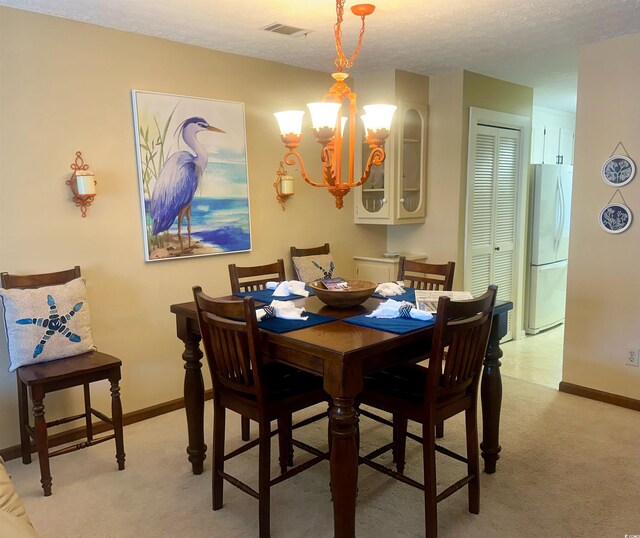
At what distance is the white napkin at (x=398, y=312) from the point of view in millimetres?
2270

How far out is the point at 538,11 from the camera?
2.84 m

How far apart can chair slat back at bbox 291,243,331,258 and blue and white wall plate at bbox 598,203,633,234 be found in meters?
1.96

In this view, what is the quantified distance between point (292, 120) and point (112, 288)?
158cm

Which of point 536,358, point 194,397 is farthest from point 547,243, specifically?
point 194,397

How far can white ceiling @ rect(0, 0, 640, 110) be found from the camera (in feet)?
8.96

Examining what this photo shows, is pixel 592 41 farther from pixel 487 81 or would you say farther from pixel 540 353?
pixel 540 353

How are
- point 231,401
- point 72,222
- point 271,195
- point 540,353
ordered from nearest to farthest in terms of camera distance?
point 231,401
point 72,222
point 271,195
point 540,353

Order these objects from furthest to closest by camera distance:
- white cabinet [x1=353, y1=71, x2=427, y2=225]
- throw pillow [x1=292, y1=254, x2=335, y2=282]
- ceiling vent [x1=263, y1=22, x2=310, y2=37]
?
white cabinet [x1=353, y1=71, x2=427, y2=225] < throw pillow [x1=292, y1=254, x2=335, y2=282] < ceiling vent [x1=263, y1=22, x2=310, y2=37]

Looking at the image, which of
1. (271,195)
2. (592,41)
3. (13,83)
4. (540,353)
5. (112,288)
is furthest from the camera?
(540,353)

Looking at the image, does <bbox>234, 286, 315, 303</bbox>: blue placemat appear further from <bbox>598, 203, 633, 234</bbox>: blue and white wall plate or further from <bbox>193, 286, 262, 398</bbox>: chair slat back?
<bbox>598, 203, 633, 234</bbox>: blue and white wall plate

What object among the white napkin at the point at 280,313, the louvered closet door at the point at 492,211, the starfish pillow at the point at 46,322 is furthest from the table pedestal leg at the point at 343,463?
the louvered closet door at the point at 492,211

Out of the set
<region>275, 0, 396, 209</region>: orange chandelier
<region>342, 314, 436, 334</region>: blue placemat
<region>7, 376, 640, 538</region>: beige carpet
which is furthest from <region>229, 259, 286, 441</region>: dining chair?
<region>342, 314, 436, 334</region>: blue placemat

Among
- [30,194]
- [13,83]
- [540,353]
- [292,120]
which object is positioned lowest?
[540,353]

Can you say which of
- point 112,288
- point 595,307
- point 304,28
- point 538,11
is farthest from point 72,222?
point 595,307
